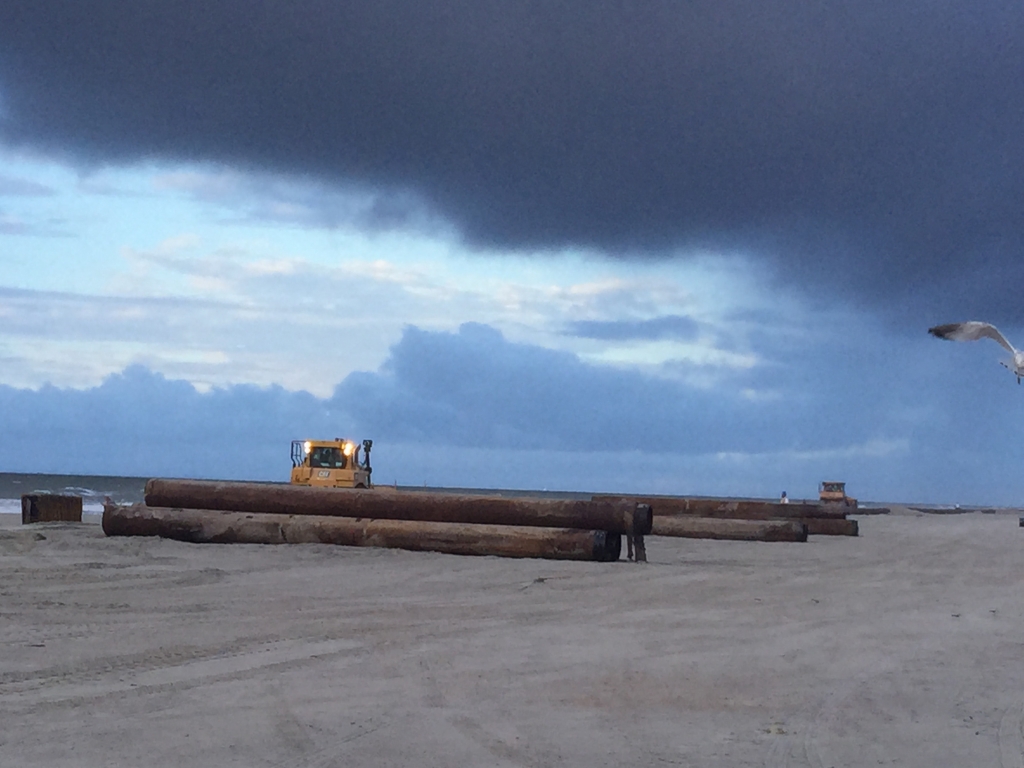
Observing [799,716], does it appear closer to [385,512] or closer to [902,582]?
[902,582]

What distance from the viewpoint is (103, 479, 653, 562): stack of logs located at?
49.2 feet

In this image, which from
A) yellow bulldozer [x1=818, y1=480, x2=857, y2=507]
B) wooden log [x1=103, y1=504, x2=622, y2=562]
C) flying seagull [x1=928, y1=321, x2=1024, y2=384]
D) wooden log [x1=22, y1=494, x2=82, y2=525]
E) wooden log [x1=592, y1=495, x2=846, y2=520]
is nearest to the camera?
wooden log [x1=103, y1=504, x2=622, y2=562]

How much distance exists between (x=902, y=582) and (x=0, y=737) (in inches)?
486

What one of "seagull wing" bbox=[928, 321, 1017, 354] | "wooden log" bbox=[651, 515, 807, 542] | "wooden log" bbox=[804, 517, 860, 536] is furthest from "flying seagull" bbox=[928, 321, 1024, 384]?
"wooden log" bbox=[804, 517, 860, 536]

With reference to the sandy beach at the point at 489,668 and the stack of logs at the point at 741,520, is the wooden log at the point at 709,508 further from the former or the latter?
the sandy beach at the point at 489,668

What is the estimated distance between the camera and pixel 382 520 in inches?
641

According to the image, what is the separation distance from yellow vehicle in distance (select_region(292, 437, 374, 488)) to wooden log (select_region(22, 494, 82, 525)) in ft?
18.1

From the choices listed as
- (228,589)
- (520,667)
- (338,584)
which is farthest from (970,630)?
(228,589)

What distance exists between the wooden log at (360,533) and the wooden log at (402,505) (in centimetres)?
21

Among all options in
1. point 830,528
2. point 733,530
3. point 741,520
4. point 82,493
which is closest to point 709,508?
point 741,520

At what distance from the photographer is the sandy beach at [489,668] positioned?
512cm

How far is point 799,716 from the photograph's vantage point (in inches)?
235

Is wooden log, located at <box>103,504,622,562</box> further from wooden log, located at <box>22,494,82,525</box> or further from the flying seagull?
the flying seagull

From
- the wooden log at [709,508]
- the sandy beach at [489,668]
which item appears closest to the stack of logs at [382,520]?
the sandy beach at [489,668]
